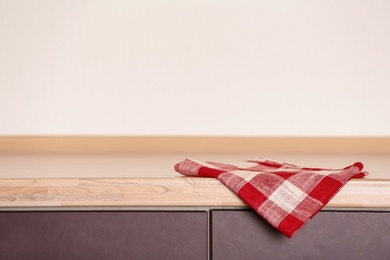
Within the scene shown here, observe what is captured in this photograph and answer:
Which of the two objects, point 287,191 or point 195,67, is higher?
point 195,67

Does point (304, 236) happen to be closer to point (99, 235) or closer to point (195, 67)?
point (99, 235)

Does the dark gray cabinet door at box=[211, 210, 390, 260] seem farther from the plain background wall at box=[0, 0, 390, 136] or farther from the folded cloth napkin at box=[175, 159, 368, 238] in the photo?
the plain background wall at box=[0, 0, 390, 136]

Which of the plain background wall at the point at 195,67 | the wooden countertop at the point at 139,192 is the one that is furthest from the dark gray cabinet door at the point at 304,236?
the plain background wall at the point at 195,67

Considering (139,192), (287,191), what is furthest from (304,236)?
(139,192)

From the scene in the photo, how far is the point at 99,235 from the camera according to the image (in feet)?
2.71

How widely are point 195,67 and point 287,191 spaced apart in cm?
103

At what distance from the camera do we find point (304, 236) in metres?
0.82

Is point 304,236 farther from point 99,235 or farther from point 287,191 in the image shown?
point 99,235

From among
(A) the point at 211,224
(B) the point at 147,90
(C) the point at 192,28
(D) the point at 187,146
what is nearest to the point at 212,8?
(C) the point at 192,28

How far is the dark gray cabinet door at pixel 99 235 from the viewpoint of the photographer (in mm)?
820

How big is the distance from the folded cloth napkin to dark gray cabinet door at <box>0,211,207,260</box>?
8 centimetres

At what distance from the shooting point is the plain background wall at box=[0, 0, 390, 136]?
1.75 meters

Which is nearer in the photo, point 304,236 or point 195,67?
point 304,236

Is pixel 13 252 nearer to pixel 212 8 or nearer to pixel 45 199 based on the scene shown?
pixel 45 199
